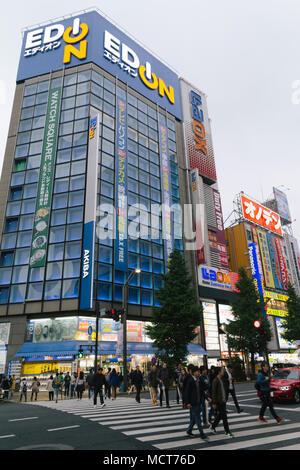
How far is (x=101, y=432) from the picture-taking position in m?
8.48

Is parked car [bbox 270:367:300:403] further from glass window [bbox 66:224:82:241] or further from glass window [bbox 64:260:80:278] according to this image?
glass window [bbox 66:224:82:241]

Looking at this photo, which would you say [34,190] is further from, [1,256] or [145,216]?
[145,216]

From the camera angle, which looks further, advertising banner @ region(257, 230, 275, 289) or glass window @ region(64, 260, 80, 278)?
advertising banner @ region(257, 230, 275, 289)

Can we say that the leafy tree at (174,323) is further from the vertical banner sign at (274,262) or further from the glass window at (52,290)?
the vertical banner sign at (274,262)

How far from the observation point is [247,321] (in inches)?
1401

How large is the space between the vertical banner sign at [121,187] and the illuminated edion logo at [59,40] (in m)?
9.61

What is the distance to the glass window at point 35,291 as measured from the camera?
3357cm

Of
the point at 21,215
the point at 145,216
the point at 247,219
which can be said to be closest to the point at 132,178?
the point at 145,216

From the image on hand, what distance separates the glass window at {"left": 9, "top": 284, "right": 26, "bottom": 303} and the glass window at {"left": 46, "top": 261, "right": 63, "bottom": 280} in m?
3.06

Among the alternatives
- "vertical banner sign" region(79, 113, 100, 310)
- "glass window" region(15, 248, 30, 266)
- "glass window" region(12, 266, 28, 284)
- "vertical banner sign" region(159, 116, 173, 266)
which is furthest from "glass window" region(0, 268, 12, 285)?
"vertical banner sign" region(159, 116, 173, 266)

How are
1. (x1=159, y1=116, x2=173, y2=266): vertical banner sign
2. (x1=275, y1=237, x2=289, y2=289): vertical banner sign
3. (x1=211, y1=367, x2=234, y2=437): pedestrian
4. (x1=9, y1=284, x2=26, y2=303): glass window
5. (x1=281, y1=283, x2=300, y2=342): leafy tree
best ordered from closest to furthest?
1. (x1=211, y1=367, x2=234, y2=437): pedestrian
2. (x1=9, y1=284, x2=26, y2=303): glass window
3. (x1=159, y1=116, x2=173, y2=266): vertical banner sign
4. (x1=281, y1=283, x2=300, y2=342): leafy tree
5. (x1=275, y1=237, x2=289, y2=289): vertical banner sign

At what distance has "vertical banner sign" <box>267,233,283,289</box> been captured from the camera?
6450 centimetres

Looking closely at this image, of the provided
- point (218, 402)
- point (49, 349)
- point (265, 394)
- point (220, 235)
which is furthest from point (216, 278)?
point (218, 402)
